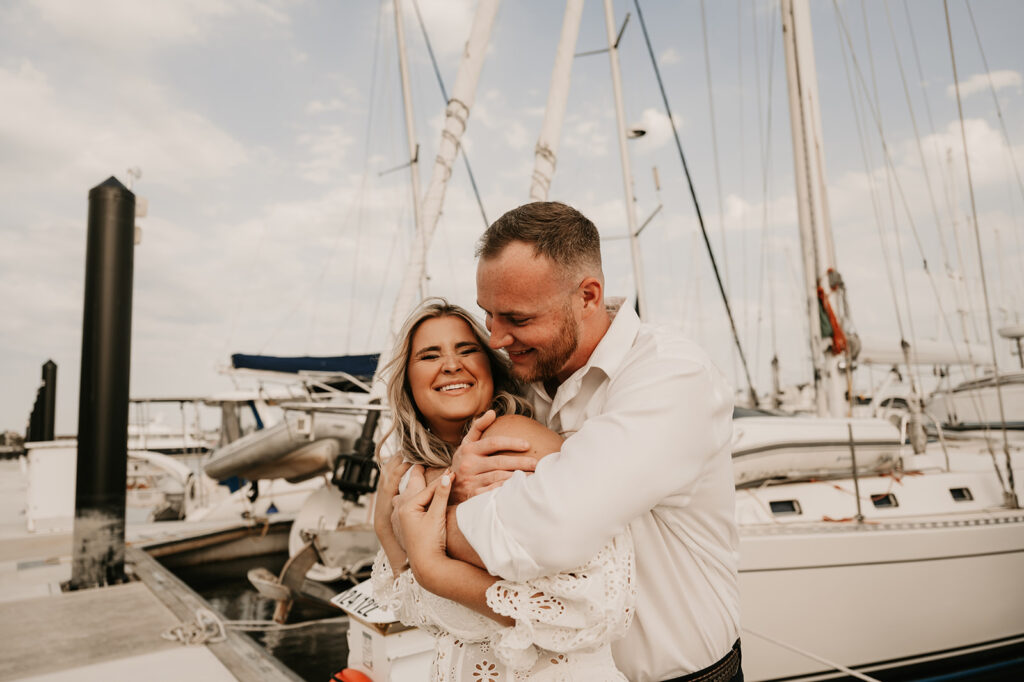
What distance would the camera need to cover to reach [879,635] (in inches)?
190

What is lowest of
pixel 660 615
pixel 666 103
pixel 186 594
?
pixel 186 594

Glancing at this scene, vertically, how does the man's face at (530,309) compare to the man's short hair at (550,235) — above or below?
below

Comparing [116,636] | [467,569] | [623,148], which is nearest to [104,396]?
[116,636]

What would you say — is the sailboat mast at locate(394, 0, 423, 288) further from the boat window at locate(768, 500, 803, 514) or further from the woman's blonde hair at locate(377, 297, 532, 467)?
the woman's blonde hair at locate(377, 297, 532, 467)

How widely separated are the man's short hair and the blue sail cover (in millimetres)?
11070

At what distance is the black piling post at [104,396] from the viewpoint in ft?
20.3

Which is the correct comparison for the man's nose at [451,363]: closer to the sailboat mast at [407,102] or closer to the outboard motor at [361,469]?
the outboard motor at [361,469]

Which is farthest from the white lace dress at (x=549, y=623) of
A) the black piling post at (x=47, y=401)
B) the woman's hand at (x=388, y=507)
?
the black piling post at (x=47, y=401)

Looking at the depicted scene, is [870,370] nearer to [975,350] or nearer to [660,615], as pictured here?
[975,350]

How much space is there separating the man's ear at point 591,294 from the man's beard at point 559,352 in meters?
0.07

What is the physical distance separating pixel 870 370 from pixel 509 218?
8.65 meters

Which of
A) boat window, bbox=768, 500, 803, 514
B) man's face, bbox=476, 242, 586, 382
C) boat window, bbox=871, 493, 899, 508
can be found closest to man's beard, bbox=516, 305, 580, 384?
man's face, bbox=476, 242, 586, 382

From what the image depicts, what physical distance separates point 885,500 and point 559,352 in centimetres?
532

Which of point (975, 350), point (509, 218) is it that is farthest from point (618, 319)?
point (975, 350)
